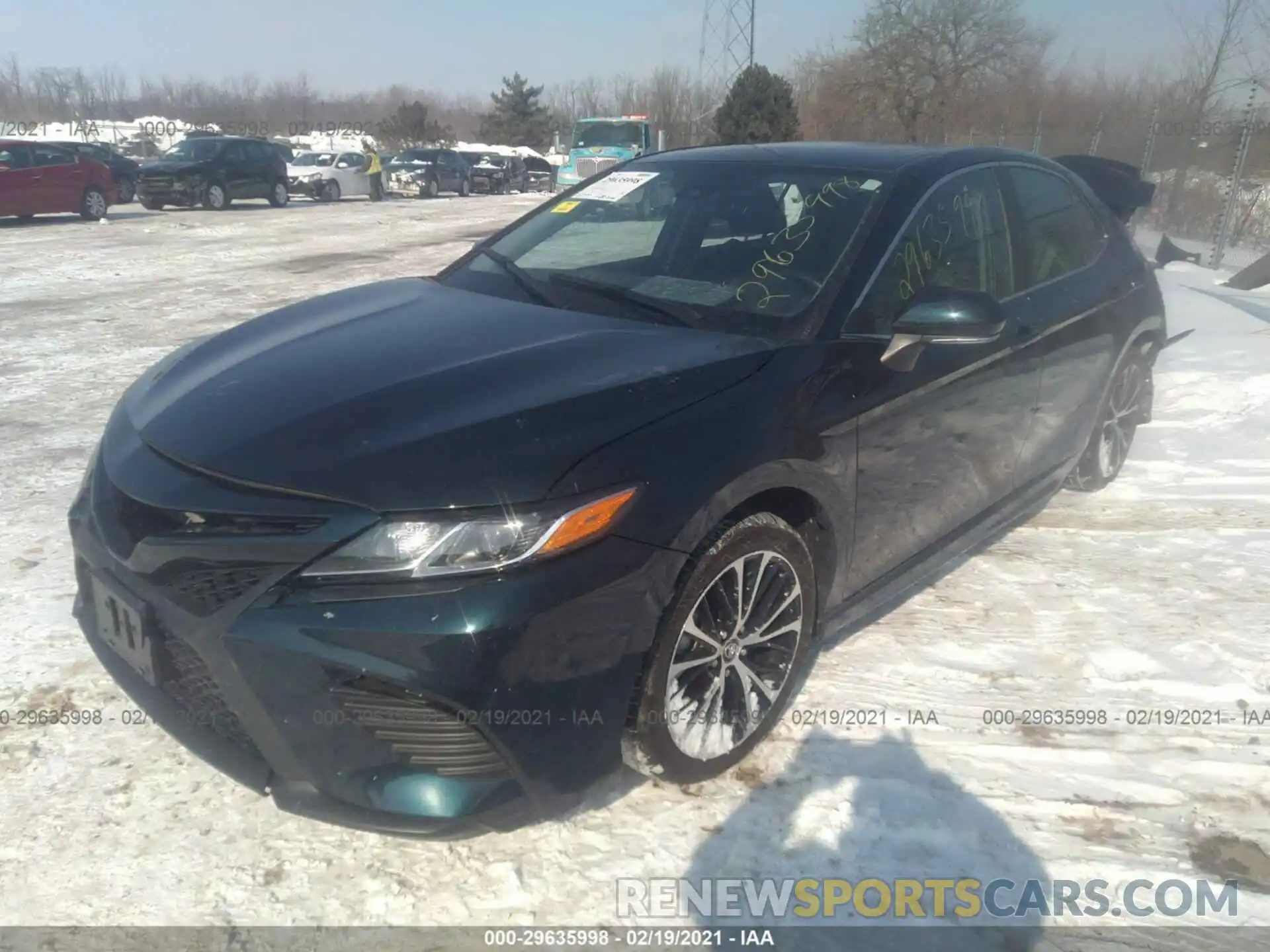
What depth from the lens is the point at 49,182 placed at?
1753 centimetres

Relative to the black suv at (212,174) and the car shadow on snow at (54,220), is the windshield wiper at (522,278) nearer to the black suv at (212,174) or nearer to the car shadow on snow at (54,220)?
the car shadow on snow at (54,220)

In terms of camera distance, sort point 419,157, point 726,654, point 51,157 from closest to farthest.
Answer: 1. point 726,654
2. point 51,157
3. point 419,157

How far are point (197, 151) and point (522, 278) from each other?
21905mm

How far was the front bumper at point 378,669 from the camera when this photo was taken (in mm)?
1968

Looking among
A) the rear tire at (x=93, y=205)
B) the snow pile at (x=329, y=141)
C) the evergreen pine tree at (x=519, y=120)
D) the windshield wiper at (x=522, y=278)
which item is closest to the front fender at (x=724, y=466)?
the windshield wiper at (x=522, y=278)

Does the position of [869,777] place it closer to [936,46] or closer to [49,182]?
[49,182]

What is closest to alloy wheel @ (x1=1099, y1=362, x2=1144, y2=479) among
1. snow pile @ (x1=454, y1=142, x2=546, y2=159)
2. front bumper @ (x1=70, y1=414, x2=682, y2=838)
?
front bumper @ (x1=70, y1=414, x2=682, y2=838)

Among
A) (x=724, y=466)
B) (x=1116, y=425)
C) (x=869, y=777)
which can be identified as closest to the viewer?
(x=724, y=466)

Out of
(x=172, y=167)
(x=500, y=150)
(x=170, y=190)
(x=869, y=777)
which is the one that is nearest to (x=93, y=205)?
(x=170, y=190)

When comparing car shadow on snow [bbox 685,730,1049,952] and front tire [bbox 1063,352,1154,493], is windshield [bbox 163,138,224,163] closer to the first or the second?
front tire [bbox 1063,352,1154,493]

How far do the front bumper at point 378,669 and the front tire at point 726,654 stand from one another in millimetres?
180

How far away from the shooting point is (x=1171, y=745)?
2914 mm

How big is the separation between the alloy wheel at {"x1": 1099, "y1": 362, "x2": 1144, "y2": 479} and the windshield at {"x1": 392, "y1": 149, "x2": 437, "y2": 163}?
93.8 feet

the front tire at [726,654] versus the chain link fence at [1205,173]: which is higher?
the chain link fence at [1205,173]
